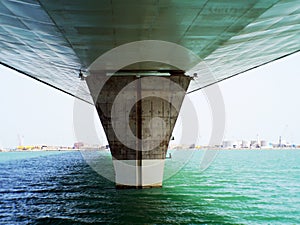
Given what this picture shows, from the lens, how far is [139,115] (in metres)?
26.2

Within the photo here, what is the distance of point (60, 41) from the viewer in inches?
639

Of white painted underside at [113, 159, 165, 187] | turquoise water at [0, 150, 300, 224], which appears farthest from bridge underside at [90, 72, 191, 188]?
turquoise water at [0, 150, 300, 224]

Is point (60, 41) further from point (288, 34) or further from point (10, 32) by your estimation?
point (288, 34)

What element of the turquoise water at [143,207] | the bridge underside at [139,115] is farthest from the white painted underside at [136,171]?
the turquoise water at [143,207]

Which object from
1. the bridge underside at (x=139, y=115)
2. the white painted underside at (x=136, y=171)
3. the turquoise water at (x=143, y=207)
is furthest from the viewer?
the white painted underside at (x=136, y=171)

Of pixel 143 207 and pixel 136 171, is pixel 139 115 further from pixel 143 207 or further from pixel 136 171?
pixel 143 207

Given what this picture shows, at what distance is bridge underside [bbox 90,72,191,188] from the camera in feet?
84.5

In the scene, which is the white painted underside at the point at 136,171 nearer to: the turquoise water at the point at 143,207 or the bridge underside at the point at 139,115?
the bridge underside at the point at 139,115

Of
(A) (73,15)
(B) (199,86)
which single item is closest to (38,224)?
(A) (73,15)

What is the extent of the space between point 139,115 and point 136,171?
4.16 meters

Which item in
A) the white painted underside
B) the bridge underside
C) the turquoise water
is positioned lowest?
the turquoise water

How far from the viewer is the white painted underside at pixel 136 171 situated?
26.8 m

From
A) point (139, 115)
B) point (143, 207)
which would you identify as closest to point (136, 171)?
point (139, 115)

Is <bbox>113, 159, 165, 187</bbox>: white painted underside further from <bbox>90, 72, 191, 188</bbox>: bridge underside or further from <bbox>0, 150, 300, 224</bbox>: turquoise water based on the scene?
<bbox>0, 150, 300, 224</bbox>: turquoise water
